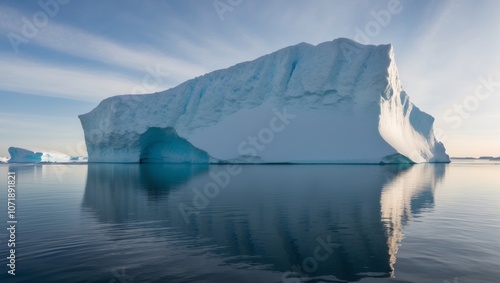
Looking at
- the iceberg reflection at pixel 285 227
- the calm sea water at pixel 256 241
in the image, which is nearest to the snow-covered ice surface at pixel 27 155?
the iceberg reflection at pixel 285 227

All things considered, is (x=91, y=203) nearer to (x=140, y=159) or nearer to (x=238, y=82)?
(x=238, y=82)

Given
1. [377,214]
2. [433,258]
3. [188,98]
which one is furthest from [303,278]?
[188,98]

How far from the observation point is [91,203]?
1109 centimetres

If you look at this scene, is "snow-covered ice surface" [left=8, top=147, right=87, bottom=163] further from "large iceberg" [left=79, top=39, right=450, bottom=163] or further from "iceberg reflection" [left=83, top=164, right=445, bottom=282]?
"iceberg reflection" [left=83, top=164, right=445, bottom=282]

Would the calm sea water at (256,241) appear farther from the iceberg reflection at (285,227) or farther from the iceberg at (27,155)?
the iceberg at (27,155)

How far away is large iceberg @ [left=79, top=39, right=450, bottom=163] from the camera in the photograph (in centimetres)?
3606

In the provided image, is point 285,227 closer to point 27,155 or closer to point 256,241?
point 256,241

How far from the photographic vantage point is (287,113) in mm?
38969

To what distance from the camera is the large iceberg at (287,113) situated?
36.1m

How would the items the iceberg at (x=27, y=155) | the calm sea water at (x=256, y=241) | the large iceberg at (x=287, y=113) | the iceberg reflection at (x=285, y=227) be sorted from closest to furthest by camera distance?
the calm sea water at (x=256, y=241), the iceberg reflection at (x=285, y=227), the large iceberg at (x=287, y=113), the iceberg at (x=27, y=155)

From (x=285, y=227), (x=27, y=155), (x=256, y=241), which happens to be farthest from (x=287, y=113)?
A: (x=27, y=155)

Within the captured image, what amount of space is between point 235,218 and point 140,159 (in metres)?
44.6

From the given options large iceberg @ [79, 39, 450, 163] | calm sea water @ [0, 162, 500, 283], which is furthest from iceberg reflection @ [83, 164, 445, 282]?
large iceberg @ [79, 39, 450, 163]

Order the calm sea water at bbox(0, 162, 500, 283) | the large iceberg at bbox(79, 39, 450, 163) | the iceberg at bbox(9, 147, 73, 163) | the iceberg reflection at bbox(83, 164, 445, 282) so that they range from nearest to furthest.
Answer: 1. the calm sea water at bbox(0, 162, 500, 283)
2. the iceberg reflection at bbox(83, 164, 445, 282)
3. the large iceberg at bbox(79, 39, 450, 163)
4. the iceberg at bbox(9, 147, 73, 163)
